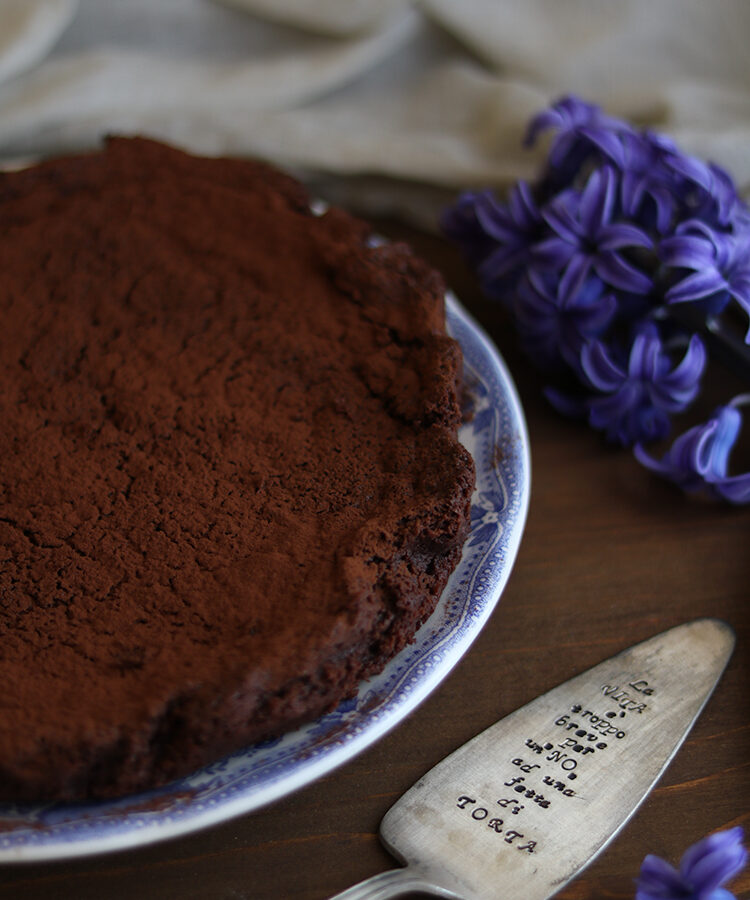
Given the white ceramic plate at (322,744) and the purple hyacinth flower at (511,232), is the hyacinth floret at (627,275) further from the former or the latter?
the white ceramic plate at (322,744)

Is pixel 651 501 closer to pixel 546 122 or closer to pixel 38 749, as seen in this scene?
pixel 546 122

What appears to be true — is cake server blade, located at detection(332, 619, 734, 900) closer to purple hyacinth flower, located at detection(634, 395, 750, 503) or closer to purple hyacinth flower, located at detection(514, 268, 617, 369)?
purple hyacinth flower, located at detection(634, 395, 750, 503)

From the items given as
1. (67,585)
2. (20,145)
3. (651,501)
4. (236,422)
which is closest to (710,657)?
(651,501)

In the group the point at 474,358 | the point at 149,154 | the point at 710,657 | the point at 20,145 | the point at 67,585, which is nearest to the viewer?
the point at 67,585

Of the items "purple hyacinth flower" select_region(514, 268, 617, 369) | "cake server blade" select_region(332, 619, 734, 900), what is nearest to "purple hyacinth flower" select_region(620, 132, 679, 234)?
"purple hyacinth flower" select_region(514, 268, 617, 369)

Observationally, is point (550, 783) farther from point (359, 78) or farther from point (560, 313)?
point (359, 78)
